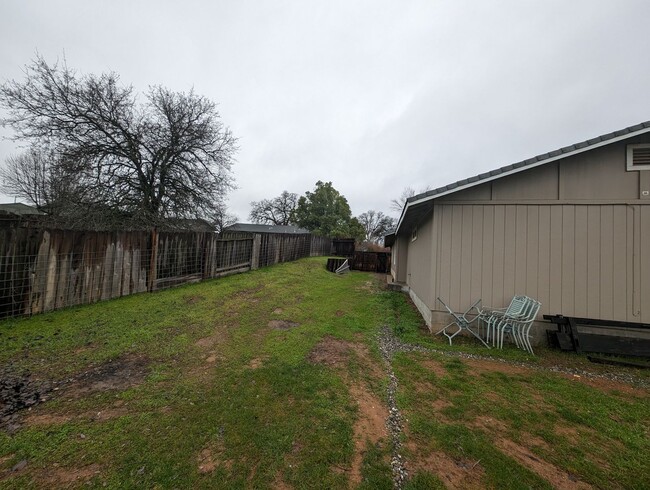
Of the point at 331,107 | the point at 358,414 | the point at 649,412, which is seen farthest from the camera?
the point at 331,107

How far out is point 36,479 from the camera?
1548 mm

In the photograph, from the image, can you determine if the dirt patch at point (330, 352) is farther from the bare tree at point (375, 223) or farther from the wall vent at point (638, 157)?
the bare tree at point (375, 223)

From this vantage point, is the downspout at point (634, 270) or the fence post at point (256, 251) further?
the fence post at point (256, 251)

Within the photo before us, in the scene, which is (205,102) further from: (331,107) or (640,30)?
(640,30)

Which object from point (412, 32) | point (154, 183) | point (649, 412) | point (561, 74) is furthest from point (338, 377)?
point (561, 74)

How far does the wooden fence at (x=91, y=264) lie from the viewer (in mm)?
4066

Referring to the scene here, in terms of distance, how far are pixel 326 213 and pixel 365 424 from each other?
31.0m

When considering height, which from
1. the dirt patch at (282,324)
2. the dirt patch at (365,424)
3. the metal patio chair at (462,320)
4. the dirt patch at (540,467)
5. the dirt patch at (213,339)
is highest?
the metal patio chair at (462,320)

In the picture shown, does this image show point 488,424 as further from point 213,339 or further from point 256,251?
point 256,251

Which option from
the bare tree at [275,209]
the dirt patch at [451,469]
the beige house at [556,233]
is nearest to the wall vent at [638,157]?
the beige house at [556,233]

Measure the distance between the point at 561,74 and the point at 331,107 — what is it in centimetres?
1166

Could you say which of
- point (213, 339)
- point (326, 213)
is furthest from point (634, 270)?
point (326, 213)

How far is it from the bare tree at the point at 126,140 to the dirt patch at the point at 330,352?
9.36 meters

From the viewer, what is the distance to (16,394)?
237cm
